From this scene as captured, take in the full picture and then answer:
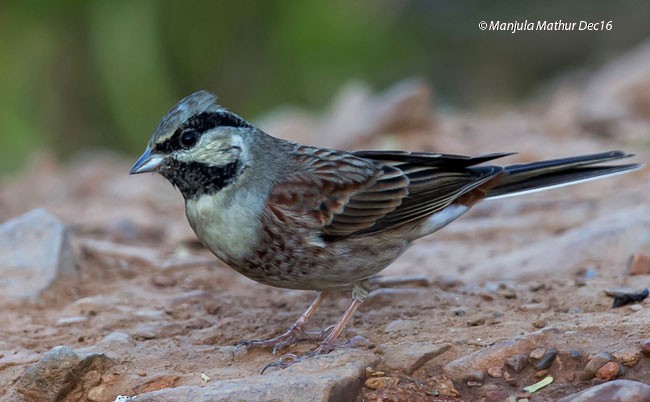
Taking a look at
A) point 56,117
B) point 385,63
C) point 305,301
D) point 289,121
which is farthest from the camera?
point 385,63

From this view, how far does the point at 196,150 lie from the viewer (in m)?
5.07

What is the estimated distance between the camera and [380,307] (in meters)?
5.57

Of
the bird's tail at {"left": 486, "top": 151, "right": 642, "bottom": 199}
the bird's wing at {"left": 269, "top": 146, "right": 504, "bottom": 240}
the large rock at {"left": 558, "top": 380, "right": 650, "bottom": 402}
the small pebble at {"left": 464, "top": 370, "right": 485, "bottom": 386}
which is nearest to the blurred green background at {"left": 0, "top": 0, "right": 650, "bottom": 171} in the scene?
the bird's wing at {"left": 269, "top": 146, "right": 504, "bottom": 240}

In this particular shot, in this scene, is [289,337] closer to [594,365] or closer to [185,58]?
[594,365]

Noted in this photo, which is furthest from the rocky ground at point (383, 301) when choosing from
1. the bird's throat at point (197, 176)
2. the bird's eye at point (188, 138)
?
the bird's eye at point (188, 138)

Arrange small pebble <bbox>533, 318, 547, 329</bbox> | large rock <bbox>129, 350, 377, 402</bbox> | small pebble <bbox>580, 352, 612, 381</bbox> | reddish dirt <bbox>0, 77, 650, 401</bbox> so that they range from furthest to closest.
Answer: small pebble <bbox>533, 318, 547, 329</bbox>, reddish dirt <bbox>0, 77, 650, 401</bbox>, small pebble <bbox>580, 352, 612, 381</bbox>, large rock <bbox>129, 350, 377, 402</bbox>

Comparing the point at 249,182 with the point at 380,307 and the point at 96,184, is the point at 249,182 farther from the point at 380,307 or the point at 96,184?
the point at 96,184

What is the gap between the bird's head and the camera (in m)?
5.05

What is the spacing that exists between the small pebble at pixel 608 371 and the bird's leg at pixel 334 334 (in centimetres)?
132

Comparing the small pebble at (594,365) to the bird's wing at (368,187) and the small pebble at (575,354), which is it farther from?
the bird's wing at (368,187)

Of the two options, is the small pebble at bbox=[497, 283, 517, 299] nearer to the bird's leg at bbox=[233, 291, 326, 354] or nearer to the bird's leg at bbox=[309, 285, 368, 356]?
the bird's leg at bbox=[309, 285, 368, 356]

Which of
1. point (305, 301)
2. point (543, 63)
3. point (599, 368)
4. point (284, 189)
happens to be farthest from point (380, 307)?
point (543, 63)

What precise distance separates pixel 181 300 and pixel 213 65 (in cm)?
760

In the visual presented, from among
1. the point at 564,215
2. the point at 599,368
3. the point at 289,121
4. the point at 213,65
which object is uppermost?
the point at 213,65
